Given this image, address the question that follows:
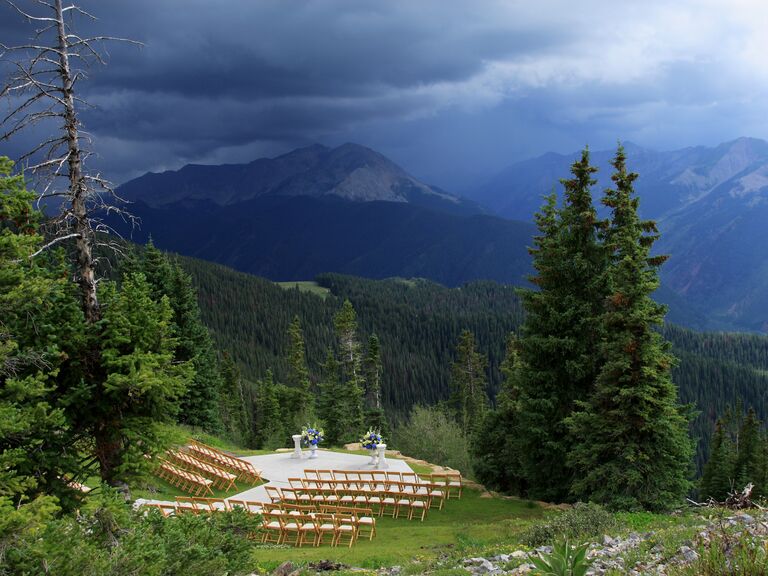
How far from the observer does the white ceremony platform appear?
89.6 feet

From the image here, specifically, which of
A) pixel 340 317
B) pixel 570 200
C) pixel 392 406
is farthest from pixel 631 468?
pixel 392 406

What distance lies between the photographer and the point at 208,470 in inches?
1011

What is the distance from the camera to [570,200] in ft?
76.6

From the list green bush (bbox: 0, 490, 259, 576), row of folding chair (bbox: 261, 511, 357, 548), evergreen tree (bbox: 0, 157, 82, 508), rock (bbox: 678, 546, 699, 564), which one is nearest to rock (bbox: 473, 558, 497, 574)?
rock (bbox: 678, 546, 699, 564)

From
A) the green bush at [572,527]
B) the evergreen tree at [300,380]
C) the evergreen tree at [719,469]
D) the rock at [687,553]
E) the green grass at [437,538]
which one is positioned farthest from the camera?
the evergreen tree at [300,380]

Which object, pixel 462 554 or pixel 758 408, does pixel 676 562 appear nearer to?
pixel 462 554

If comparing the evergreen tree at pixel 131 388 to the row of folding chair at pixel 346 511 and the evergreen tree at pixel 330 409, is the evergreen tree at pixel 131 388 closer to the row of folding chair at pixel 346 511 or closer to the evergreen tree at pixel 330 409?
the row of folding chair at pixel 346 511

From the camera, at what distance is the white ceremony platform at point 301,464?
1075 inches

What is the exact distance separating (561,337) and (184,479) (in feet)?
57.7

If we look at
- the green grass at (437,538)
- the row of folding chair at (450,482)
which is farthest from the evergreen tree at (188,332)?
the green grass at (437,538)

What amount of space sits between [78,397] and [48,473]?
176 cm

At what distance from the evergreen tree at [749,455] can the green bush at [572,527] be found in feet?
162

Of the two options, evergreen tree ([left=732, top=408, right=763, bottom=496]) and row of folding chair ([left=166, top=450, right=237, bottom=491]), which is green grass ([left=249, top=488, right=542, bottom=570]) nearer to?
row of folding chair ([left=166, top=450, right=237, bottom=491])

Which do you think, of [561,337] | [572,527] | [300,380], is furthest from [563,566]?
[300,380]
